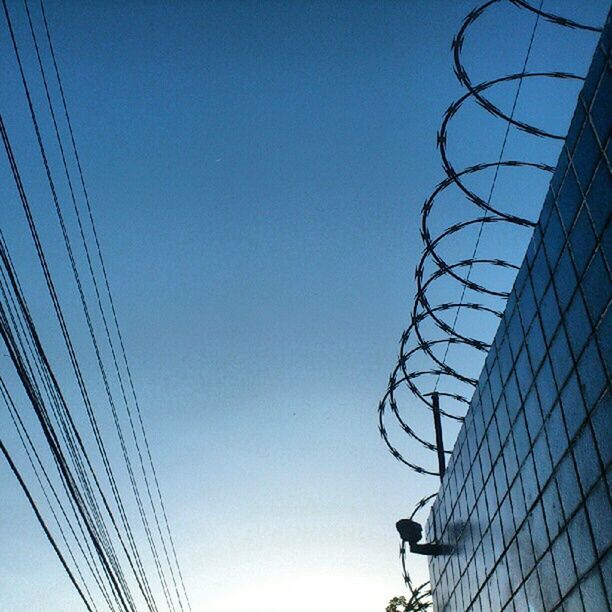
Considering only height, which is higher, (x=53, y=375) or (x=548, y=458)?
(x=53, y=375)

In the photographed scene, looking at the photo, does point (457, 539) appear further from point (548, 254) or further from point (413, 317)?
A: point (548, 254)

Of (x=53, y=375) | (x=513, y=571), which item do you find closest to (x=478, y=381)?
(x=513, y=571)

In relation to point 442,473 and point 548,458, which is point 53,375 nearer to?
point 548,458

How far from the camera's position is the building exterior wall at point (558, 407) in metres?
7.91

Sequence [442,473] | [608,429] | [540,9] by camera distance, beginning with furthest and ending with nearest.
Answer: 1. [442,473]
2. [540,9]
3. [608,429]

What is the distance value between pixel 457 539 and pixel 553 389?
7.28 metres

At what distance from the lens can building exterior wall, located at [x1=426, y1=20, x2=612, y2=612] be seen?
791 centimetres

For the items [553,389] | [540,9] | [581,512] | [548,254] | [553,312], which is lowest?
[581,512]

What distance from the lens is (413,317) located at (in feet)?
48.2

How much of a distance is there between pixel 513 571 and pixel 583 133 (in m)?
6.98

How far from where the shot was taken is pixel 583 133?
8.45 meters

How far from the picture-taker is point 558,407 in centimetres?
921

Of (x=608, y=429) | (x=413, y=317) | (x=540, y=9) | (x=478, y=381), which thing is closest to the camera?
(x=608, y=429)

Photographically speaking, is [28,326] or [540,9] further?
[540,9]
